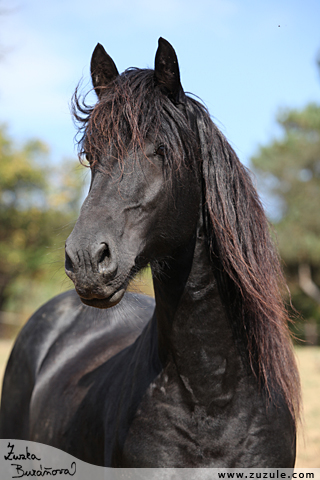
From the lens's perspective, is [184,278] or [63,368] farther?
[63,368]

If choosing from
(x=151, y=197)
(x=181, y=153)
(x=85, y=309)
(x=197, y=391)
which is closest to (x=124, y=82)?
(x=181, y=153)

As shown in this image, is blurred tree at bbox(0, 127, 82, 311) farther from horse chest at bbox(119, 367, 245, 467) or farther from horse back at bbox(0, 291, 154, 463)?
horse chest at bbox(119, 367, 245, 467)

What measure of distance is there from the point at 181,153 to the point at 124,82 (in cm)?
42

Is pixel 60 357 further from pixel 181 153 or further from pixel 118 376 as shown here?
pixel 181 153

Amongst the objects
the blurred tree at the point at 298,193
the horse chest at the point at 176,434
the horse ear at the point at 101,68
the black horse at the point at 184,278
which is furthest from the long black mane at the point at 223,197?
the blurred tree at the point at 298,193

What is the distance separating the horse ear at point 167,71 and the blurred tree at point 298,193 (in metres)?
22.7

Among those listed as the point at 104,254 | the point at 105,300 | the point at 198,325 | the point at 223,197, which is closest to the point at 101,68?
the point at 223,197

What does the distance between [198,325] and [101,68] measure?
4.42 ft

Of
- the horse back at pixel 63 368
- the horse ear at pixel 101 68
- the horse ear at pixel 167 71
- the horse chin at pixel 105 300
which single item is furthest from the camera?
the horse back at pixel 63 368

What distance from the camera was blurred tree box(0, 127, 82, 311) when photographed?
23.6 meters

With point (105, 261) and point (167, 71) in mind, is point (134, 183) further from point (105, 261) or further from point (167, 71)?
point (167, 71)

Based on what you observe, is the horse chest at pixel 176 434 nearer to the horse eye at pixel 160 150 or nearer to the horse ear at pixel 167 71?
the horse eye at pixel 160 150

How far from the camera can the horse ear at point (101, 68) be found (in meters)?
2.22

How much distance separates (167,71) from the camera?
2.04m
